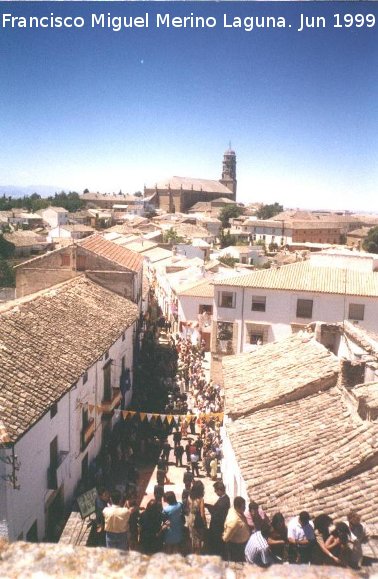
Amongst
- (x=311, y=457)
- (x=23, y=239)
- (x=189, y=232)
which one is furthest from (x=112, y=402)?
(x=189, y=232)

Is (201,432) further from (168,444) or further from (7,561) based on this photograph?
(7,561)

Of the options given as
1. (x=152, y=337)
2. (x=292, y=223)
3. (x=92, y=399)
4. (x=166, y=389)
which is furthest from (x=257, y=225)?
(x=92, y=399)

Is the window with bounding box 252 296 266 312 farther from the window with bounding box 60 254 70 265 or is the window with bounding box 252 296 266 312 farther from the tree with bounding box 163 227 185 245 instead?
the tree with bounding box 163 227 185 245

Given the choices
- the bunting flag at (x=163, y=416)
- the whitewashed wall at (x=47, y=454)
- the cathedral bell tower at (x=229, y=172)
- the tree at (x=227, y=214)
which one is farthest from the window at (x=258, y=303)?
the cathedral bell tower at (x=229, y=172)

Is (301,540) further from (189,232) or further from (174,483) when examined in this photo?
(189,232)

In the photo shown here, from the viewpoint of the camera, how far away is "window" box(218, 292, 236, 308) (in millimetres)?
25109

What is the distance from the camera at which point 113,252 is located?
26250mm

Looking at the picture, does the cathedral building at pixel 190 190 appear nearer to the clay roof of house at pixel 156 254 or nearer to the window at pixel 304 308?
the clay roof of house at pixel 156 254

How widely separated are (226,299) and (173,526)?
60.4ft

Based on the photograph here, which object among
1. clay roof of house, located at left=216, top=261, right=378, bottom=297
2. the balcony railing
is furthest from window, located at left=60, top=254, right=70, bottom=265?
the balcony railing

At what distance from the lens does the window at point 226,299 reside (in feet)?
82.4

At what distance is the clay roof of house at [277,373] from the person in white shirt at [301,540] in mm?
5655

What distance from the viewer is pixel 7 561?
2281 mm

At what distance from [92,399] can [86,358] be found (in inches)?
77.4
